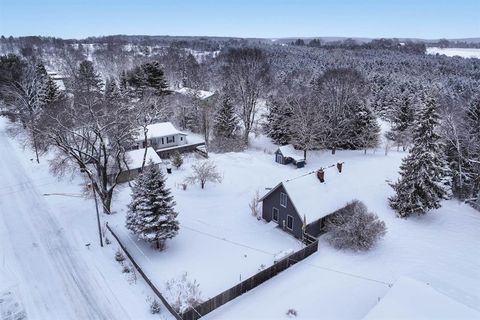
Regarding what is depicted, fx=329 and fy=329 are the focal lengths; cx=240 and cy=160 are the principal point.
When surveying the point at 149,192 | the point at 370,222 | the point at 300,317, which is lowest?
the point at 300,317

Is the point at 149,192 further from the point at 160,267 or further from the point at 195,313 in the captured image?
the point at 195,313

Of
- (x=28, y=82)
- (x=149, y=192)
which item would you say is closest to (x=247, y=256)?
(x=149, y=192)

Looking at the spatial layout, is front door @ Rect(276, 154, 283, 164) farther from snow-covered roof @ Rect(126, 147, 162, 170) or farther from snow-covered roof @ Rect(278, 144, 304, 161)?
snow-covered roof @ Rect(126, 147, 162, 170)

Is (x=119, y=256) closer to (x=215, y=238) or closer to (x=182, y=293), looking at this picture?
(x=182, y=293)

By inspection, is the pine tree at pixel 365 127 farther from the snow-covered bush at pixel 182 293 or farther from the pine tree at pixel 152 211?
the snow-covered bush at pixel 182 293

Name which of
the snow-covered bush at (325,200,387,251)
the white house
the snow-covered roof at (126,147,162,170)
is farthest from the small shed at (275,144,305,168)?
the snow-covered bush at (325,200,387,251)
